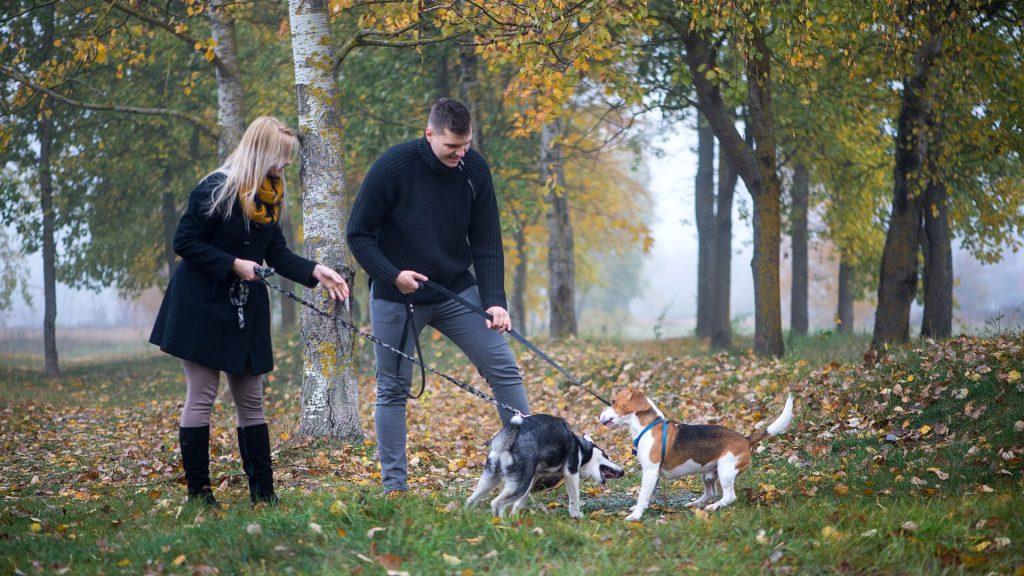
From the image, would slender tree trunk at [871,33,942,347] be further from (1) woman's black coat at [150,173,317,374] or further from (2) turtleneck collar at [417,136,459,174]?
(1) woman's black coat at [150,173,317,374]

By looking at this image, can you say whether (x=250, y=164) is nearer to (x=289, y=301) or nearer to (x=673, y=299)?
(x=289, y=301)

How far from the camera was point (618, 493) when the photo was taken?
6.34 meters

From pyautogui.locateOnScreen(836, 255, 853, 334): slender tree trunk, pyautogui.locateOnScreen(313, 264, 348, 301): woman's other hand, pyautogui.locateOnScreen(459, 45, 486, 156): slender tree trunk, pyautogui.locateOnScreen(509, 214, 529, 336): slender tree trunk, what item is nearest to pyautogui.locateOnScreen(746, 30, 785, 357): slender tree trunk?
pyautogui.locateOnScreen(459, 45, 486, 156): slender tree trunk

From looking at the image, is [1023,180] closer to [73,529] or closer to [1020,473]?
[1020,473]

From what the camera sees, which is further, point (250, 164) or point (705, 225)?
point (705, 225)

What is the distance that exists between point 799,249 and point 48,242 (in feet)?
57.7

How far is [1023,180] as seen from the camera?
16.0 metres

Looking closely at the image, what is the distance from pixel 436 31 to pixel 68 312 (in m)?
31.1

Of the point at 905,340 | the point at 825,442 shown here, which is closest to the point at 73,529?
the point at 825,442

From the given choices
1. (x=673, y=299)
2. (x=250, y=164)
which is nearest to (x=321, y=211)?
(x=250, y=164)

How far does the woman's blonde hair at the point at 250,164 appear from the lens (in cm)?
507

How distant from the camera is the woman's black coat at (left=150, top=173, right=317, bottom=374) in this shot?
5023 millimetres

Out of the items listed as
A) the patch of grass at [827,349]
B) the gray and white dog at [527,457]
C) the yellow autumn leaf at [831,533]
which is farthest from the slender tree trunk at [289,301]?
the yellow autumn leaf at [831,533]

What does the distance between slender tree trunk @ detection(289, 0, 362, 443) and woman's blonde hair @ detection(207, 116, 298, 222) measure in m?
2.74
